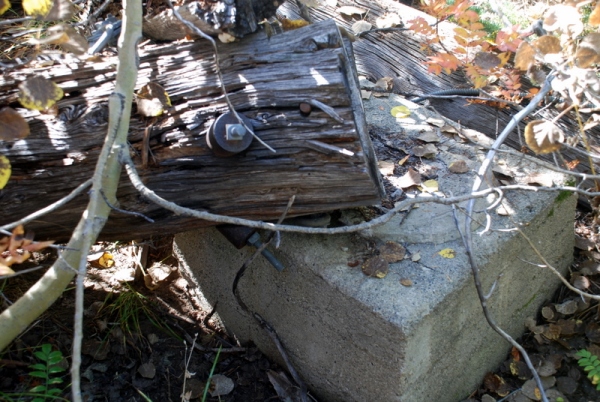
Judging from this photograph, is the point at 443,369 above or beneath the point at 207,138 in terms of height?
beneath

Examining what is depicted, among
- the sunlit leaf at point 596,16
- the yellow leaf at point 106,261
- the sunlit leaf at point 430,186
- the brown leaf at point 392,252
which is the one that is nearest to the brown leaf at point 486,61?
the sunlit leaf at point 430,186

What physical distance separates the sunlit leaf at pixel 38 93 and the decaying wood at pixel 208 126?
0.71 feet

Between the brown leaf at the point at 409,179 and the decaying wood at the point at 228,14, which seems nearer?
the decaying wood at the point at 228,14

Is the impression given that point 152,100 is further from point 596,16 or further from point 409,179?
point 596,16

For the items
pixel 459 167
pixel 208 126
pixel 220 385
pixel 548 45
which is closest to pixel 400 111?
pixel 459 167

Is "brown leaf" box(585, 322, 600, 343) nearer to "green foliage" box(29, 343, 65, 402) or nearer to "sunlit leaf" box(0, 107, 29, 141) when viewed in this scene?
"green foliage" box(29, 343, 65, 402)

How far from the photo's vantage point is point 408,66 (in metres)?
3.15

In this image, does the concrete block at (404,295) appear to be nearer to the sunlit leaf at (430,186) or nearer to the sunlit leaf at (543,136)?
the sunlit leaf at (430,186)

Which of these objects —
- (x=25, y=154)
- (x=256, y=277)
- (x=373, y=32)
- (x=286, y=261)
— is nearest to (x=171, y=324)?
(x=256, y=277)

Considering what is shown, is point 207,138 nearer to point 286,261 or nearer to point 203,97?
point 203,97

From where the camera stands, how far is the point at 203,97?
5.87ft

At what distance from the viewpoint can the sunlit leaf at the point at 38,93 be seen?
1.56 metres

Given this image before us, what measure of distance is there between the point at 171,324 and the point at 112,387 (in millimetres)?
384

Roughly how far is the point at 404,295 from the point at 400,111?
1.20m
